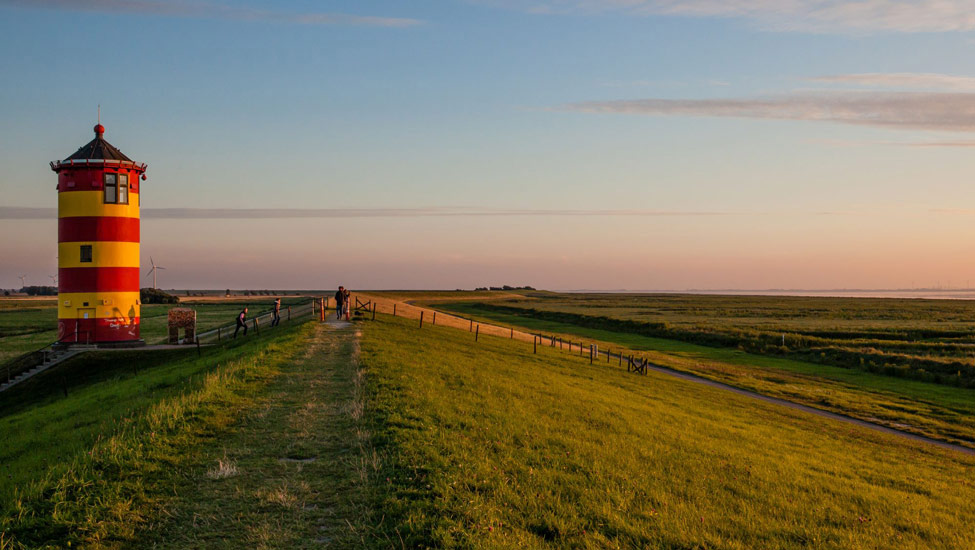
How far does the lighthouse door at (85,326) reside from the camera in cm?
4056

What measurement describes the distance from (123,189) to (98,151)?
338cm

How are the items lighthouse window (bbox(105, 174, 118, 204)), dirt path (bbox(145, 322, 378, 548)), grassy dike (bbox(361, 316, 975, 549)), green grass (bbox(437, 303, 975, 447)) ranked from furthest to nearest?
lighthouse window (bbox(105, 174, 118, 204))
green grass (bbox(437, 303, 975, 447))
grassy dike (bbox(361, 316, 975, 549))
dirt path (bbox(145, 322, 378, 548))

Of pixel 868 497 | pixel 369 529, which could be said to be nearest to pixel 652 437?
pixel 868 497

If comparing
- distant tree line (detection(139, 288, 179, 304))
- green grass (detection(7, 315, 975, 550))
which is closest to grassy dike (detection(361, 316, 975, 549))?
green grass (detection(7, 315, 975, 550))

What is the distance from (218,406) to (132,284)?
3323 centimetres

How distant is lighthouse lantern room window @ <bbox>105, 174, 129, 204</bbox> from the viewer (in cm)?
4122

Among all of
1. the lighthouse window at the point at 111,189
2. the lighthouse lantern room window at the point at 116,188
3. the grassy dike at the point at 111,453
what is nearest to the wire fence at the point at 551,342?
the lighthouse lantern room window at the point at 116,188

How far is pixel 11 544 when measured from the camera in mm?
7594

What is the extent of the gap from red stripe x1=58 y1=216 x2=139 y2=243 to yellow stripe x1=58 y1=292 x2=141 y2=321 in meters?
3.71

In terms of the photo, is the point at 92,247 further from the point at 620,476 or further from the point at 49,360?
the point at 620,476

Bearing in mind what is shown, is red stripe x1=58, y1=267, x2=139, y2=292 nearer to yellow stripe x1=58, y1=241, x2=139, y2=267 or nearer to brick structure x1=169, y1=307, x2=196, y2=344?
yellow stripe x1=58, y1=241, x2=139, y2=267

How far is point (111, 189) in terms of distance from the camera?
41.3 meters

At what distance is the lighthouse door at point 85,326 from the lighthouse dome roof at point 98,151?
1046 cm

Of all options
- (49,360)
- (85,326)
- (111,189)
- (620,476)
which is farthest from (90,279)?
(620,476)
